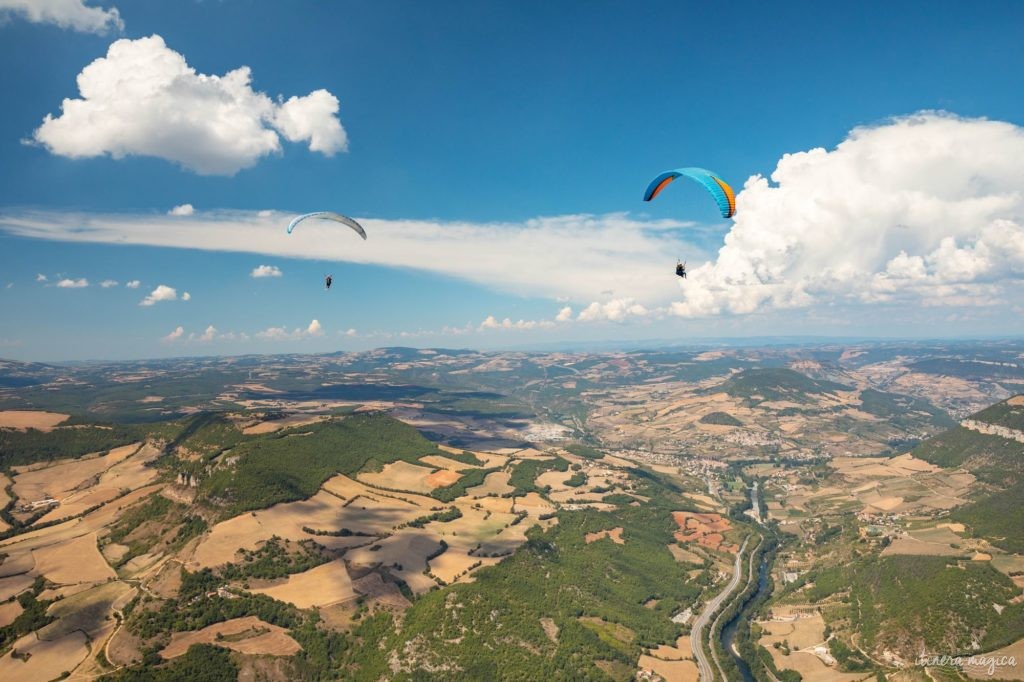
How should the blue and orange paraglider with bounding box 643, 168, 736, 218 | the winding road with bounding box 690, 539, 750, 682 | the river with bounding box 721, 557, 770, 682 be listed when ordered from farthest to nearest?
the river with bounding box 721, 557, 770, 682
the winding road with bounding box 690, 539, 750, 682
the blue and orange paraglider with bounding box 643, 168, 736, 218

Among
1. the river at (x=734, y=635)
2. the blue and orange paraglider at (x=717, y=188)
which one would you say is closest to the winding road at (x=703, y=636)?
the river at (x=734, y=635)

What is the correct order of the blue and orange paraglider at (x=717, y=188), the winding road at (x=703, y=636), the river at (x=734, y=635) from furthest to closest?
the river at (x=734, y=635) → the winding road at (x=703, y=636) → the blue and orange paraglider at (x=717, y=188)

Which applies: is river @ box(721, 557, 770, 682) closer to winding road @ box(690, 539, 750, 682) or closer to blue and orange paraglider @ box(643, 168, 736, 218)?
winding road @ box(690, 539, 750, 682)

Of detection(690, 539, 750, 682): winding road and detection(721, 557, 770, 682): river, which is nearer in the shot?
detection(690, 539, 750, 682): winding road

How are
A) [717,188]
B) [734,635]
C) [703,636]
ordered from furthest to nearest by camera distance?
[734,635] → [703,636] → [717,188]

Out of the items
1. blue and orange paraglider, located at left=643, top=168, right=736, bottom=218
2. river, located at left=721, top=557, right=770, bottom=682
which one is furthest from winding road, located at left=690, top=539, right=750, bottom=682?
blue and orange paraglider, located at left=643, top=168, right=736, bottom=218

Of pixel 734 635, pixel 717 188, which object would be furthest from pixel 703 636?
pixel 717 188

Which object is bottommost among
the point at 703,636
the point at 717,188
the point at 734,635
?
the point at 734,635

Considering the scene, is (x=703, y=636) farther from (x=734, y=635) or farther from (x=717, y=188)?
(x=717, y=188)

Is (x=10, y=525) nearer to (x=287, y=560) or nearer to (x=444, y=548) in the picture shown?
(x=287, y=560)

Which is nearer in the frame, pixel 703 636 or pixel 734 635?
pixel 703 636

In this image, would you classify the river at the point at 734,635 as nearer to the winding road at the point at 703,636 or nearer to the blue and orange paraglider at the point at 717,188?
the winding road at the point at 703,636
